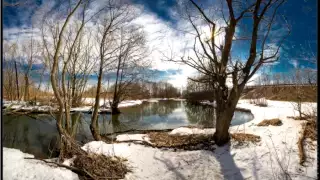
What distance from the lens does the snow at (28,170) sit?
3961 mm

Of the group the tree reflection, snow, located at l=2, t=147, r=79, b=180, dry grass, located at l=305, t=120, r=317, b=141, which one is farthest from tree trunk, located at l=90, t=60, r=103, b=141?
dry grass, located at l=305, t=120, r=317, b=141

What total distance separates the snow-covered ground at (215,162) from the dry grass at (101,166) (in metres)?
0.24

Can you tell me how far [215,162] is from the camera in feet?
16.9

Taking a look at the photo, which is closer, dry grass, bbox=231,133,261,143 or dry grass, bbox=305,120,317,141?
dry grass, bbox=305,120,317,141

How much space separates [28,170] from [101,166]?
1.39 metres

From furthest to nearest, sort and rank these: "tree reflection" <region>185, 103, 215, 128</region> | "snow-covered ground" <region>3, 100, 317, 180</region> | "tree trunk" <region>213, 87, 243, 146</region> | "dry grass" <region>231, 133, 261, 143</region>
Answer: "tree reflection" <region>185, 103, 215, 128</region>, "tree trunk" <region>213, 87, 243, 146</region>, "dry grass" <region>231, 133, 261, 143</region>, "snow-covered ground" <region>3, 100, 317, 180</region>

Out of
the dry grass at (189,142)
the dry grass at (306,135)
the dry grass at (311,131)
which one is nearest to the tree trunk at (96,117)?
the dry grass at (189,142)

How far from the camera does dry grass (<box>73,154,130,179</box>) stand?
4539 millimetres

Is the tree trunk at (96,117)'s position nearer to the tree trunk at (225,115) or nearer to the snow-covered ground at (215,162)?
the snow-covered ground at (215,162)

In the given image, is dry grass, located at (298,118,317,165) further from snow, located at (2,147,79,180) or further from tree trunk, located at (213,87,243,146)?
snow, located at (2,147,79,180)

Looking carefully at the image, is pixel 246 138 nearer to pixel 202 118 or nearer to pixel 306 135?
pixel 306 135

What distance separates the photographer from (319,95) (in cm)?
220

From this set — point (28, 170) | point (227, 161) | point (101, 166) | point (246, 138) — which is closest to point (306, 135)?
point (246, 138)

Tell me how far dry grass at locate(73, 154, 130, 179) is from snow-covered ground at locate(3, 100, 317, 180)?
238 mm
